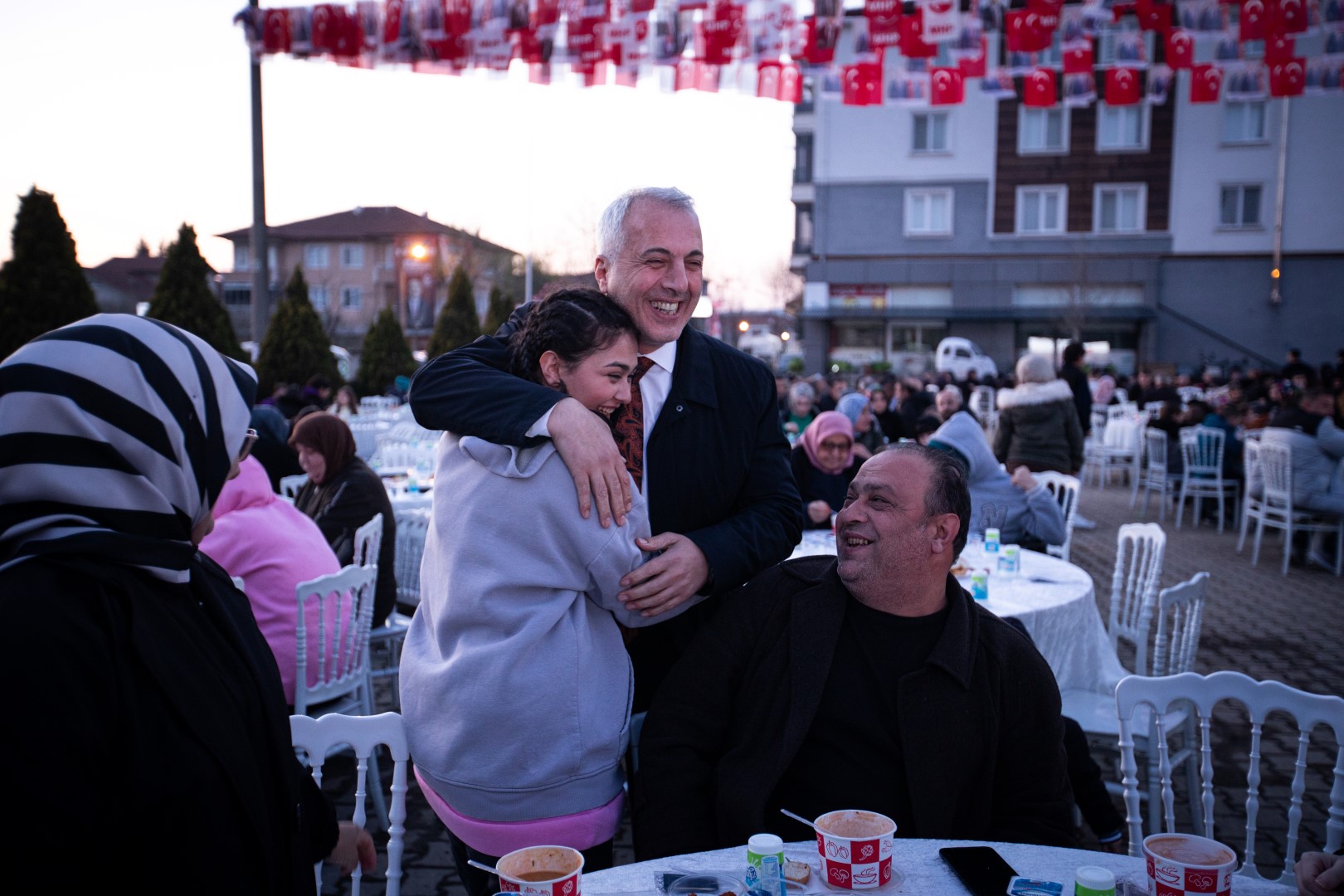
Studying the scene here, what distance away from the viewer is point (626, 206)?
2246 mm

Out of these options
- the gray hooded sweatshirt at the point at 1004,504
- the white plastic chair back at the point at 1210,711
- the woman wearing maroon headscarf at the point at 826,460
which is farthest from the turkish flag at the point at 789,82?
the white plastic chair back at the point at 1210,711

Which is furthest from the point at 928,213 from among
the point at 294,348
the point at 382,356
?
the point at 294,348

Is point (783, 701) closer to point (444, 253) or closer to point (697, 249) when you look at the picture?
point (697, 249)

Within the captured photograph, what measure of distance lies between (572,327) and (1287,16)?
9.38m

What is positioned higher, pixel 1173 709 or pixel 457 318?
pixel 457 318

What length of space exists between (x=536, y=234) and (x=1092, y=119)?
20.3 meters

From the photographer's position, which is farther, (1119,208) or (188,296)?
(1119,208)

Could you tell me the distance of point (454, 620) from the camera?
189 cm

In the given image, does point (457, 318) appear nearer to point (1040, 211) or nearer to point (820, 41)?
point (820, 41)

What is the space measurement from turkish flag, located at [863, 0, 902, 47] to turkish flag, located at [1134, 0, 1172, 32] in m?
2.25

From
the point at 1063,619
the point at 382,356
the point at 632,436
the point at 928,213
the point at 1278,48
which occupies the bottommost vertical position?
the point at 1063,619

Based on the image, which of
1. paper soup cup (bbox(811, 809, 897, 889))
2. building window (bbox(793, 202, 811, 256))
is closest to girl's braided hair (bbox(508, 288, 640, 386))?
paper soup cup (bbox(811, 809, 897, 889))

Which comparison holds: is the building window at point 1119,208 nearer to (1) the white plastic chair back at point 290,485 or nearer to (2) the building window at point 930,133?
(2) the building window at point 930,133

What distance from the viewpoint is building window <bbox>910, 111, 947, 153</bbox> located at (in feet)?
106
